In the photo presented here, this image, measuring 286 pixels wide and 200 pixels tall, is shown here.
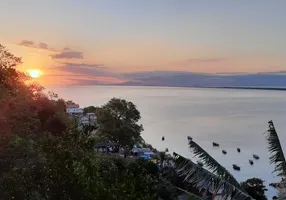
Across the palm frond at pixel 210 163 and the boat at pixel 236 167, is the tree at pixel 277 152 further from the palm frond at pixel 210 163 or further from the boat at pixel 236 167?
the boat at pixel 236 167

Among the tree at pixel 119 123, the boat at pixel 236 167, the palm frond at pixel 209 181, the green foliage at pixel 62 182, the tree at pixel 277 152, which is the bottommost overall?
the boat at pixel 236 167

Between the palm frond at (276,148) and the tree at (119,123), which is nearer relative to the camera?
the palm frond at (276,148)

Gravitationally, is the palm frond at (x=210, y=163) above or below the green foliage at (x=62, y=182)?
above

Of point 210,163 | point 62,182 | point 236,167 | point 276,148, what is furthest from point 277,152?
point 236,167

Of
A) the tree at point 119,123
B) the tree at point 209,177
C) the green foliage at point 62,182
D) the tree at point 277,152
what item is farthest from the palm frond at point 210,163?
the tree at point 119,123

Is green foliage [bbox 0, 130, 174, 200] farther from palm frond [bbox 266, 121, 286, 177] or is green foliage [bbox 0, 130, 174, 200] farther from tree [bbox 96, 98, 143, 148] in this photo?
tree [bbox 96, 98, 143, 148]

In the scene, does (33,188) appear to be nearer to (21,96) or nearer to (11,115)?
(11,115)

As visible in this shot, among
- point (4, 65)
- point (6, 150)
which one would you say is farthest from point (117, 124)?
point (6, 150)


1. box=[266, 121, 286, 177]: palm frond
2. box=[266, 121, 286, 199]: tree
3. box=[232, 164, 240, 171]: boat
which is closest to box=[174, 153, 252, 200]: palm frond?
box=[266, 121, 286, 199]: tree

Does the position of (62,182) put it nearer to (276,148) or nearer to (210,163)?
(210,163)
